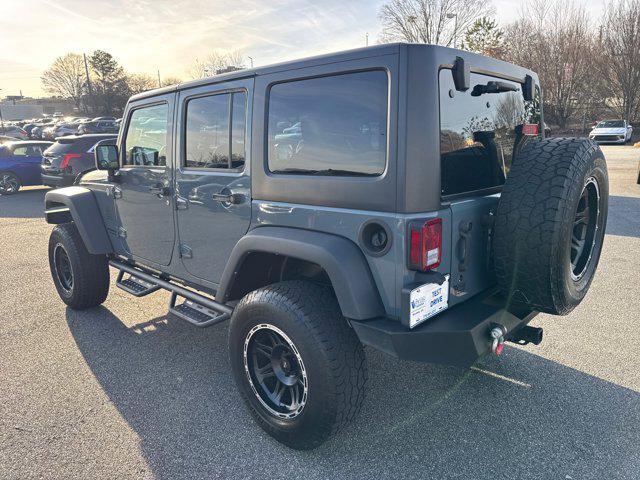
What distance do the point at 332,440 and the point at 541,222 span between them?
5.35ft

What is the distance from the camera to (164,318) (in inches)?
173

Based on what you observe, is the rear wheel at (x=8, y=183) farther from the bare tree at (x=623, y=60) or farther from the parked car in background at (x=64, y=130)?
the bare tree at (x=623, y=60)

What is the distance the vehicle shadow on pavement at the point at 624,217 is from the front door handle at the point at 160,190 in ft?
22.2

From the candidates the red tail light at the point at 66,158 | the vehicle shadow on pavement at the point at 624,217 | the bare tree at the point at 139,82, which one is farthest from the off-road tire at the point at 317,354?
the bare tree at the point at 139,82

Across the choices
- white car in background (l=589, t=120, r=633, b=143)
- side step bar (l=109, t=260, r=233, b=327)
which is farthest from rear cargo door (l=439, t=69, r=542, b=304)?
white car in background (l=589, t=120, r=633, b=143)

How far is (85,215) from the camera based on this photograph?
4.17 metres

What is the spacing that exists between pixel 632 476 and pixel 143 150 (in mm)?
3828

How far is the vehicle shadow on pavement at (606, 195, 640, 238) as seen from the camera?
23.6 feet

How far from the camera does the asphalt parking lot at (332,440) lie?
241 centimetres

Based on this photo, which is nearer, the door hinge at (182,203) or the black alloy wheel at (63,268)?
the door hinge at (182,203)

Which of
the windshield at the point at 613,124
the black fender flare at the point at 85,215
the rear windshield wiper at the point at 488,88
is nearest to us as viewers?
the rear windshield wiper at the point at 488,88

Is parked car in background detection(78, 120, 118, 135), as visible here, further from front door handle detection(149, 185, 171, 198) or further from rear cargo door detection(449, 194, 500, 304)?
rear cargo door detection(449, 194, 500, 304)

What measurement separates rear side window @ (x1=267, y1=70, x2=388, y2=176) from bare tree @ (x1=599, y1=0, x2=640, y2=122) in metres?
37.2

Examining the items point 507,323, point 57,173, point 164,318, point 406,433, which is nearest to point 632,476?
point 507,323
